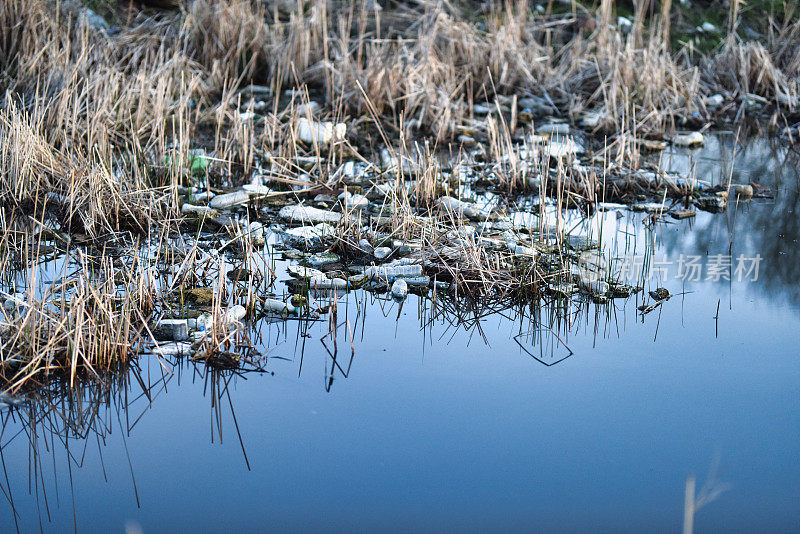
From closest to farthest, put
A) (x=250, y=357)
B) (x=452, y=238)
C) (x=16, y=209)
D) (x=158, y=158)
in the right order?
1. (x=250, y=357)
2. (x=452, y=238)
3. (x=16, y=209)
4. (x=158, y=158)

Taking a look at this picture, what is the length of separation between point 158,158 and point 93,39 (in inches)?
67.8

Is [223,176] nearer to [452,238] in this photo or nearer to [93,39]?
[452,238]

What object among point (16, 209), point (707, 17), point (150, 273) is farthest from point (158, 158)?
point (707, 17)

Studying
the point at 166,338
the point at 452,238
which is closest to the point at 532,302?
the point at 452,238

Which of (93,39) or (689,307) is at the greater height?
(93,39)

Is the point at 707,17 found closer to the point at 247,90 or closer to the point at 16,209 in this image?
the point at 247,90

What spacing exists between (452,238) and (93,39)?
10.5 feet

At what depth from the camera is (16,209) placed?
352 cm

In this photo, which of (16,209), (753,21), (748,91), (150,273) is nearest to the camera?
(150,273)

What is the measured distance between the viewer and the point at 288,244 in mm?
3340

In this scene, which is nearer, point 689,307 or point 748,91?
point 689,307

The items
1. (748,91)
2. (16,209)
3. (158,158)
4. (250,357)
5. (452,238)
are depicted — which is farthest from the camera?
(748,91)

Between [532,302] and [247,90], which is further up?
[247,90]

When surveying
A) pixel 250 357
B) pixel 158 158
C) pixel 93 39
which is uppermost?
pixel 93 39
